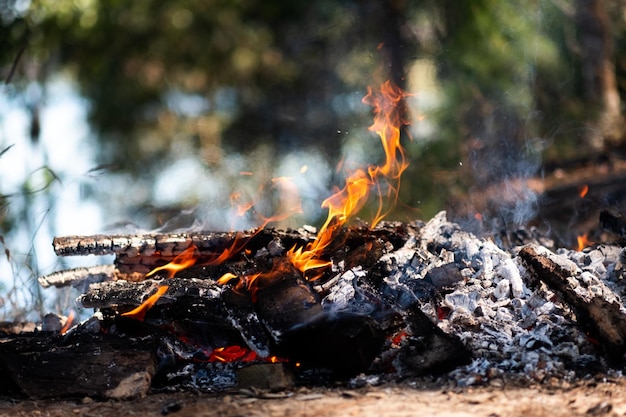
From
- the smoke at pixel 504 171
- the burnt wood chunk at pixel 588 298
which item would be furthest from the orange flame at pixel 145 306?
the smoke at pixel 504 171

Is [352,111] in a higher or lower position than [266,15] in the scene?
lower

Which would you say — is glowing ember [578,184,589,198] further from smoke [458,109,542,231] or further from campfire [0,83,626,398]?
campfire [0,83,626,398]

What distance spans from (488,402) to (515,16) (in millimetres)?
10143

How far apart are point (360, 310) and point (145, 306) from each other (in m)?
1.24

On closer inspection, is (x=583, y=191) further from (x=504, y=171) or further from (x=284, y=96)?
(x=284, y=96)

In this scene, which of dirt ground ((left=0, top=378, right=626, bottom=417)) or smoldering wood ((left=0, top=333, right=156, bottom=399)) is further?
smoldering wood ((left=0, top=333, right=156, bottom=399))

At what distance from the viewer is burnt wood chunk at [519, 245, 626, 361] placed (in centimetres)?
363

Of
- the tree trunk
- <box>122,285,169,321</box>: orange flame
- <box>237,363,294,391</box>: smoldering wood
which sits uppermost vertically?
the tree trunk

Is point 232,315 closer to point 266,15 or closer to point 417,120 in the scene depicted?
point 417,120

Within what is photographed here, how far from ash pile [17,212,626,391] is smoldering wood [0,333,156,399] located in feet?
0.19

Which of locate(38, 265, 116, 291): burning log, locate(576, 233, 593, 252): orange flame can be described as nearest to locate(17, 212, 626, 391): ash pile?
locate(38, 265, 116, 291): burning log

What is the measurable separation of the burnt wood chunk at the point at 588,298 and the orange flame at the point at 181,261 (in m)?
2.18

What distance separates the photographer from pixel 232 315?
12.5 feet

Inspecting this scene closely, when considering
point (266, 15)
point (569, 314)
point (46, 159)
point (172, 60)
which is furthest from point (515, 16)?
point (569, 314)
